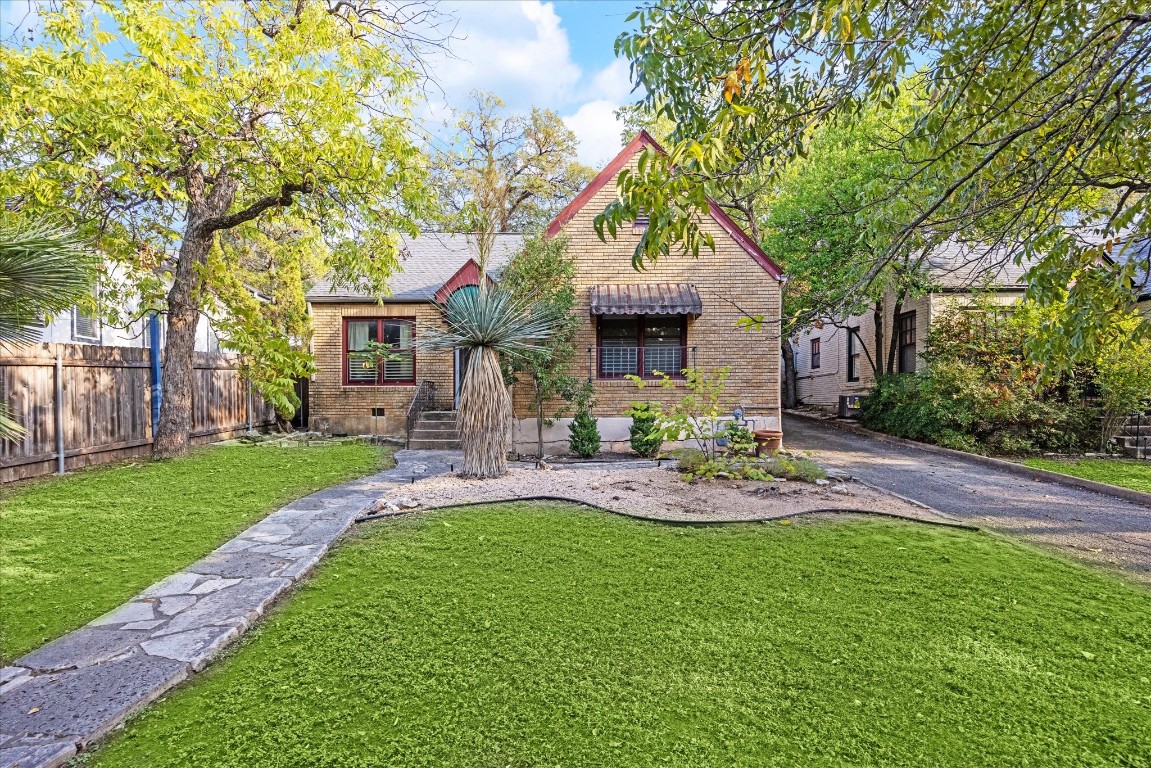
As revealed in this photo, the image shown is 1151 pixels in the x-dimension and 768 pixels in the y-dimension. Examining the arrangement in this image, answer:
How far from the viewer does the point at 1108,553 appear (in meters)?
5.42

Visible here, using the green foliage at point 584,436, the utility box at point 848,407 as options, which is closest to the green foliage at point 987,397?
the utility box at point 848,407

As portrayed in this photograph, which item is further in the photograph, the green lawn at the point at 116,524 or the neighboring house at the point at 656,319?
the neighboring house at the point at 656,319

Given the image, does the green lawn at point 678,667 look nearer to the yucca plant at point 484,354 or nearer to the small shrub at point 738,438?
the small shrub at point 738,438

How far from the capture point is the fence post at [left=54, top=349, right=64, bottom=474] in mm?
8469

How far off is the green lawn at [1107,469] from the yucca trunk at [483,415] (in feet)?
30.5

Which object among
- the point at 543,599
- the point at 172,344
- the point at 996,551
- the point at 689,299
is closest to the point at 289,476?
the point at 172,344

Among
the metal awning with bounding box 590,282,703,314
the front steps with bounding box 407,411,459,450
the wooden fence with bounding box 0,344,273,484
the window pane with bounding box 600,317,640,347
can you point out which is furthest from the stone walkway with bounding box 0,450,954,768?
the wooden fence with bounding box 0,344,273,484

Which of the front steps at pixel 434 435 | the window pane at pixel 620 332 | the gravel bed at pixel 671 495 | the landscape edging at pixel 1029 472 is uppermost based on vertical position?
the window pane at pixel 620 332

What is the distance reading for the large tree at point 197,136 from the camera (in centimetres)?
712

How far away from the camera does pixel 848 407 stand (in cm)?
1897

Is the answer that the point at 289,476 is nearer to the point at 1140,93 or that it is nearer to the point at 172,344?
the point at 172,344

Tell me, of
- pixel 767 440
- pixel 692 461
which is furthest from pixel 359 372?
pixel 767 440

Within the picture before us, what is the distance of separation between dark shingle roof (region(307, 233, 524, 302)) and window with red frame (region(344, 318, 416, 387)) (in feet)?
2.31

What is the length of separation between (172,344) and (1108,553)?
45.2ft
